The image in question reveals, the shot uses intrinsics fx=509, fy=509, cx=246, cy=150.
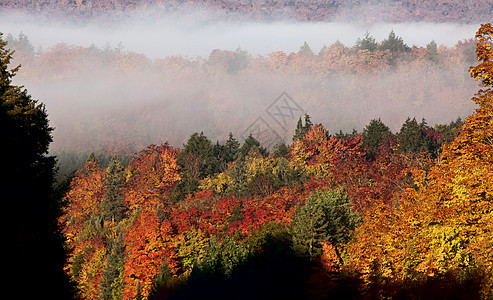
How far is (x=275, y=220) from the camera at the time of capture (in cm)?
6162

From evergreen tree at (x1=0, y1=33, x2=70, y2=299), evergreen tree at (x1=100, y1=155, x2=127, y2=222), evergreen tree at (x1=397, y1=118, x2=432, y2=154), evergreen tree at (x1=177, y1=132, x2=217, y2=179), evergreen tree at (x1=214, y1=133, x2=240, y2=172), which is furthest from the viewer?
evergreen tree at (x1=214, y1=133, x2=240, y2=172)

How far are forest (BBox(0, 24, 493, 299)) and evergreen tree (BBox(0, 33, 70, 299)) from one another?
0.29ft

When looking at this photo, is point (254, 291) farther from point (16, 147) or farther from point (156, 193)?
point (156, 193)

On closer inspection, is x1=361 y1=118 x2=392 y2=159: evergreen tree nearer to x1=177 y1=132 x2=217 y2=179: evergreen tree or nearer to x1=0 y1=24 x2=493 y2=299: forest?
x1=0 y1=24 x2=493 y2=299: forest

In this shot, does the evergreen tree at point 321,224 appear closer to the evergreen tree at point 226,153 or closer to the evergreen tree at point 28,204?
the evergreen tree at point 28,204

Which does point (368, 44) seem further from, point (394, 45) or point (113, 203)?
point (113, 203)

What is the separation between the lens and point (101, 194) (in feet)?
382

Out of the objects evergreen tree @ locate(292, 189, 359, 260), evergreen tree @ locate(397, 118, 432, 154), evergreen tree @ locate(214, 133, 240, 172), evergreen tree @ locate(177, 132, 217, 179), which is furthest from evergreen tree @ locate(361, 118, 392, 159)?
evergreen tree @ locate(292, 189, 359, 260)

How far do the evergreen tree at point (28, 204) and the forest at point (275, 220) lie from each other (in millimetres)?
87

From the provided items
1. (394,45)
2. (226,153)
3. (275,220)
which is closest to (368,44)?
(394,45)

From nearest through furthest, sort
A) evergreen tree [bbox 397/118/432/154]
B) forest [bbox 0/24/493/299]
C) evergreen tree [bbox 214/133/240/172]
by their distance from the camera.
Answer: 1. forest [bbox 0/24/493/299]
2. evergreen tree [bbox 397/118/432/154]
3. evergreen tree [bbox 214/133/240/172]

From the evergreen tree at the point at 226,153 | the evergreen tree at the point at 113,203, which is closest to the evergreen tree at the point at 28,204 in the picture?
the evergreen tree at the point at 113,203

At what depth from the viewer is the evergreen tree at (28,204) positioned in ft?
73.9

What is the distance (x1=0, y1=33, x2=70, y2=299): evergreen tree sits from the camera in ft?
73.9
